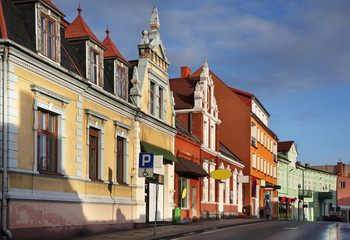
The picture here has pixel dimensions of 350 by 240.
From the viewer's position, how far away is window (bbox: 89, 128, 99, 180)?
20.7 m

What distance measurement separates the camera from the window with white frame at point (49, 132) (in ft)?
54.1

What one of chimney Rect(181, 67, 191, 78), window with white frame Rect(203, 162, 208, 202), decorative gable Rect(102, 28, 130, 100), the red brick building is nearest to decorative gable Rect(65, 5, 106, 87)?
decorative gable Rect(102, 28, 130, 100)

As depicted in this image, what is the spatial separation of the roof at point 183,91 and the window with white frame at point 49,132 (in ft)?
64.4

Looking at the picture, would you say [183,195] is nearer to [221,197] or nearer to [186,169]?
[186,169]

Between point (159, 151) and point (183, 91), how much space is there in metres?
13.3

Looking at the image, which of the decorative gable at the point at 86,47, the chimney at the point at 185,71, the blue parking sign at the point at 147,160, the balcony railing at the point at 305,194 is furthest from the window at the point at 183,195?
the balcony railing at the point at 305,194

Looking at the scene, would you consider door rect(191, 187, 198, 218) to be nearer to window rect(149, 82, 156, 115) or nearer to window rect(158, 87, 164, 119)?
window rect(158, 87, 164, 119)

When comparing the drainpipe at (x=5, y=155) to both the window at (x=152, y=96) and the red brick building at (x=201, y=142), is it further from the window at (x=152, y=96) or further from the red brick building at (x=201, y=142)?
the red brick building at (x=201, y=142)

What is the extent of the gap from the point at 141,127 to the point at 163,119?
141 inches

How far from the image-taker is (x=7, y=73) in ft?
49.2

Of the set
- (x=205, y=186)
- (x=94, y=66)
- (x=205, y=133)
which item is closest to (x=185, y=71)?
(x=205, y=133)

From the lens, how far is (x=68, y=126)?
1850cm

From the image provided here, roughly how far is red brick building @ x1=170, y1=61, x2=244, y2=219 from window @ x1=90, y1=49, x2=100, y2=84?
35.2 feet

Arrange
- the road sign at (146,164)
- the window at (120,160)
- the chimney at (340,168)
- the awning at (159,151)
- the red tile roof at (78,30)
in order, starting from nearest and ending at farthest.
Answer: the road sign at (146,164)
the red tile roof at (78,30)
the window at (120,160)
the awning at (159,151)
the chimney at (340,168)
